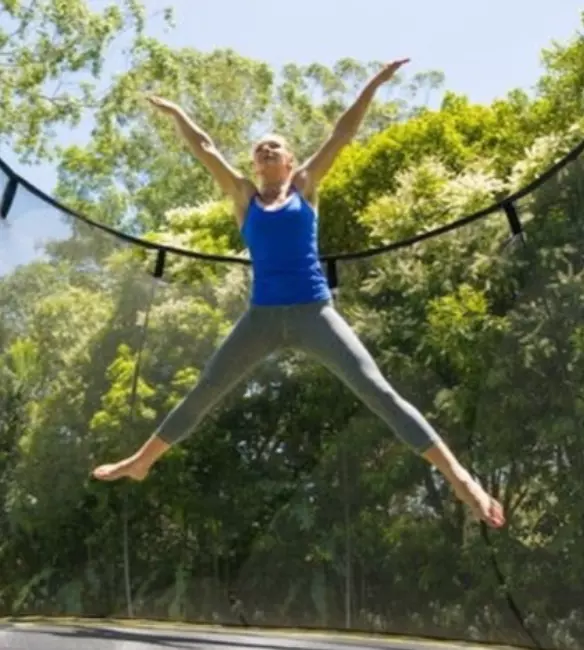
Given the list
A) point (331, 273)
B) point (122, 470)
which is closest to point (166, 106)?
point (122, 470)

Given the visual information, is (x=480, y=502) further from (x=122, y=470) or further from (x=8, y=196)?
(x=8, y=196)

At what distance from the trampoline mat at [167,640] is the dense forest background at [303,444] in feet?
0.51

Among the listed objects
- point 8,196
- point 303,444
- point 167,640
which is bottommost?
point 167,640

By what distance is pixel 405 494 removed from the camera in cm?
383

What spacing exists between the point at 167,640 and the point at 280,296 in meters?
0.98

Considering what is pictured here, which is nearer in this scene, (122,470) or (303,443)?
(122,470)

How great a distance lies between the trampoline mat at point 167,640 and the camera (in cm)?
333

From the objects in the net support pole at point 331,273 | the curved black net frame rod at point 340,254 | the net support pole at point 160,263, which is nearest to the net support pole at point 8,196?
the curved black net frame rod at point 340,254

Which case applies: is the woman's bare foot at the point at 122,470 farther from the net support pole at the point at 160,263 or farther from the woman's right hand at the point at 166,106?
the net support pole at the point at 160,263

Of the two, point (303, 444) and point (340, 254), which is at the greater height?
point (340, 254)

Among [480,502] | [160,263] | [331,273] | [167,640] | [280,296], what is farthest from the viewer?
[160,263]

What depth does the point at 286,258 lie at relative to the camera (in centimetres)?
304

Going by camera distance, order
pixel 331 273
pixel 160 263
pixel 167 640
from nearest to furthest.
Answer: pixel 167 640 < pixel 331 273 < pixel 160 263

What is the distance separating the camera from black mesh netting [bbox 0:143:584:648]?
368cm
